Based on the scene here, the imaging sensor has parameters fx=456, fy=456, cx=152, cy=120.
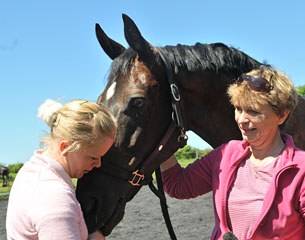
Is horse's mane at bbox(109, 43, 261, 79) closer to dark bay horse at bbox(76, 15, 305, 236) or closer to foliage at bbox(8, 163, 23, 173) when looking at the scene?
dark bay horse at bbox(76, 15, 305, 236)

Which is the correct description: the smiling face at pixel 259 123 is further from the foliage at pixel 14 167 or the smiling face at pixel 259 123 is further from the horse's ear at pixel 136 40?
the foliage at pixel 14 167

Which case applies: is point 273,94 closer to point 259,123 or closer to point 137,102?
point 259,123

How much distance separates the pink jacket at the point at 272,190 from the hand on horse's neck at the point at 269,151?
0.13ft

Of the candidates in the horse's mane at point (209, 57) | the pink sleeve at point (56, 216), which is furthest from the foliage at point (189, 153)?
the pink sleeve at point (56, 216)

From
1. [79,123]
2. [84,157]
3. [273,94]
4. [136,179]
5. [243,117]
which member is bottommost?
[136,179]

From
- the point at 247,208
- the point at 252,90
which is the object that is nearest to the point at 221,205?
the point at 247,208

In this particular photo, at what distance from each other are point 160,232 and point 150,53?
7.10m

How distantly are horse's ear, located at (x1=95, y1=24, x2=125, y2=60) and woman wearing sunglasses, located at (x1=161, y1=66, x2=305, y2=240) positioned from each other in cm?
115

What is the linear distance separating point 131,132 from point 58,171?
40.8 inches

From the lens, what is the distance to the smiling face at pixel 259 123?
2.18m

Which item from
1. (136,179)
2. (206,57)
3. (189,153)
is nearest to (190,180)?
(136,179)

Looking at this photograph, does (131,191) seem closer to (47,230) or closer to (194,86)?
(194,86)

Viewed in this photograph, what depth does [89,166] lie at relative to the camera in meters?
1.77

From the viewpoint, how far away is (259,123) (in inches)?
85.7
